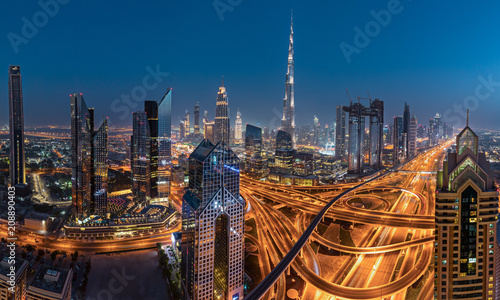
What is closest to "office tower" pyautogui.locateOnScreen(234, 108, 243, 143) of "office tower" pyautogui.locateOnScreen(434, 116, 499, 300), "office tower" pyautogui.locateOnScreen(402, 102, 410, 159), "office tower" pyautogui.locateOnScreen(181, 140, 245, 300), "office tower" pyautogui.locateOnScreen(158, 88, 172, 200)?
"office tower" pyautogui.locateOnScreen(402, 102, 410, 159)

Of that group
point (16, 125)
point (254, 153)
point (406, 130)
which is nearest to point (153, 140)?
point (16, 125)

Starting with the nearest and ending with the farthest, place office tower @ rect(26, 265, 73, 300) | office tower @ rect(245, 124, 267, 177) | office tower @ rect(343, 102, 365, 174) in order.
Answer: office tower @ rect(26, 265, 73, 300) → office tower @ rect(245, 124, 267, 177) → office tower @ rect(343, 102, 365, 174)

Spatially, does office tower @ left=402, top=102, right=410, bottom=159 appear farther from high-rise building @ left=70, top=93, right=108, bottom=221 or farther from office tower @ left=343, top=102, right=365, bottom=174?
high-rise building @ left=70, top=93, right=108, bottom=221

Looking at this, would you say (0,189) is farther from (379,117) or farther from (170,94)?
(379,117)

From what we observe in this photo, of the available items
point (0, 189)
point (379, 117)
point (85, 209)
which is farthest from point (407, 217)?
point (0, 189)

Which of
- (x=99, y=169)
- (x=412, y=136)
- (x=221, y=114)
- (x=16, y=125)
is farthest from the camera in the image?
(x=412, y=136)

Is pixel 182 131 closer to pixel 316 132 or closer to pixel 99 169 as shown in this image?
pixel 316 132

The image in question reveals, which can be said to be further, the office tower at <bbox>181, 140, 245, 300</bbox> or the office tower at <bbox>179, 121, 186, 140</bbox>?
the office tower at <bbox>179, 121, 186, 140</bbox>
